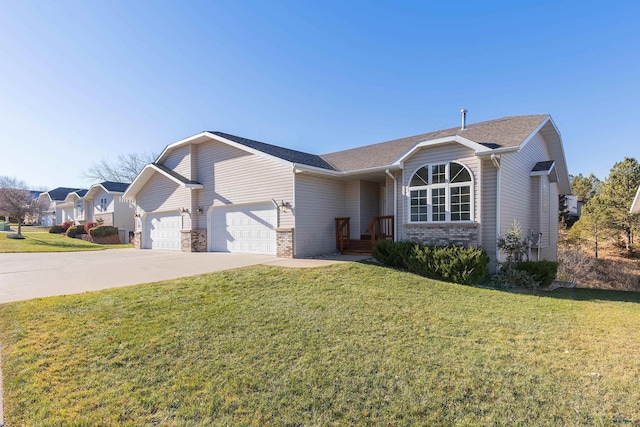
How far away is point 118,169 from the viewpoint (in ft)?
136

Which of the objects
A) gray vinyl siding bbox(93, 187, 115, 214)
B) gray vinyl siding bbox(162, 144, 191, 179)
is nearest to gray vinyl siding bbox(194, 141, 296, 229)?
gray vinyl siding bbox(162, 144, 191, 179)

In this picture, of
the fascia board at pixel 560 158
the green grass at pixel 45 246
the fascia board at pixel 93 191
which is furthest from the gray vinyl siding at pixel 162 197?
the fascia board at pixel 560 158

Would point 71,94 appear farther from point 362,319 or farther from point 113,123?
point 362,319

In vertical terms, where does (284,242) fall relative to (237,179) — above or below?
below

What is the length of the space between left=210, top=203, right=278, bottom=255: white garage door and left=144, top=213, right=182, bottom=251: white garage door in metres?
2.91

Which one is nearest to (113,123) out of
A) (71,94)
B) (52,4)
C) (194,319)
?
(71,94)

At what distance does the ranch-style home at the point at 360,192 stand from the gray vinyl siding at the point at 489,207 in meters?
0.03

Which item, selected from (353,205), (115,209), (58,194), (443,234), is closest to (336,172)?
(353,205)

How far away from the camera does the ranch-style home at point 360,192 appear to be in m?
9.85

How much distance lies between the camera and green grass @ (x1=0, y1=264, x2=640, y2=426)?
9.69ft

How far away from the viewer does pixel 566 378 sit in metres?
3.44

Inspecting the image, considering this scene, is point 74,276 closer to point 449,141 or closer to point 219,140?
point 219,140

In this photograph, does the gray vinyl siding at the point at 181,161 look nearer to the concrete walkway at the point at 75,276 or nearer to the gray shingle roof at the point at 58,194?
the concrete walkway at the point at 75,276

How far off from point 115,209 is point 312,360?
29780 mm
